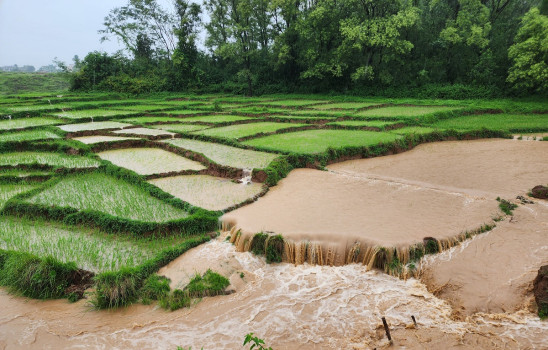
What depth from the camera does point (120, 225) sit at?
6.49 metres

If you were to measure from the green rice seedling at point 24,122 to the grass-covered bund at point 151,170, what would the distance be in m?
0.10

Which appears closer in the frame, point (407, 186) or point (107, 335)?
point (107, 335)

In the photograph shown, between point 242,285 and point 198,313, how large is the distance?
0.81 m

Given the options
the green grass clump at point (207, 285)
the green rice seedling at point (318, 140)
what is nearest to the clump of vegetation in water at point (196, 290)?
the green grass clump at point (207, 285)

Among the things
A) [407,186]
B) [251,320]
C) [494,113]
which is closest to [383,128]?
[407,186]

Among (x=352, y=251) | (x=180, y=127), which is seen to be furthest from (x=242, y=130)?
(x=352, y=251)

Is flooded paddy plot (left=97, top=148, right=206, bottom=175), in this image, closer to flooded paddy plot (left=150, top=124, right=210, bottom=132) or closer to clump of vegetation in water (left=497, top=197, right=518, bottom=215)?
flooded paddy plot (left=150, top=124, right=210, bottom=132)

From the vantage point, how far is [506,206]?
684cm

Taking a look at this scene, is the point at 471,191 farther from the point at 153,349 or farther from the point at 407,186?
the point at 153,349

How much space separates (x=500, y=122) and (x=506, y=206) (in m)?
9.48

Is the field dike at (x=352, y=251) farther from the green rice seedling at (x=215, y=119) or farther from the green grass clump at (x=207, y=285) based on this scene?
the green rice seedling at (x=215, y=119)

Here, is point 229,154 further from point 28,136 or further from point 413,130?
point 28,136

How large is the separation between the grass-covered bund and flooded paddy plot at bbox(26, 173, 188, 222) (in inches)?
1.0

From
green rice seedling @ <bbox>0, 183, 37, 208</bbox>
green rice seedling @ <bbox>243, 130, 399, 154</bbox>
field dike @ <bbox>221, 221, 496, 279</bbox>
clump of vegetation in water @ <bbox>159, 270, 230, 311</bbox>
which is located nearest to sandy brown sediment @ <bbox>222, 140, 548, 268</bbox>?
field dike @ <bbox>221, 221, 496, 279</bbox>
